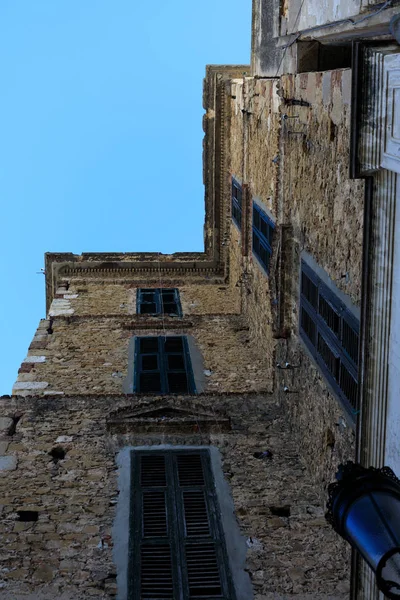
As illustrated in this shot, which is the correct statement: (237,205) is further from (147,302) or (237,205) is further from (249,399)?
(249,399)

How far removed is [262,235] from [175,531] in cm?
597

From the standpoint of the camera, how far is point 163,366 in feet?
41.2

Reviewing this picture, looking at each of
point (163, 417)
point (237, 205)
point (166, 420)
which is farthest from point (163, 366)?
point (237, 205)

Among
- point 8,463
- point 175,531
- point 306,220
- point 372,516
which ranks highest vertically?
point 306,220

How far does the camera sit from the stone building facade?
7.28 metres

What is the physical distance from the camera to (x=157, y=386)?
11930mm

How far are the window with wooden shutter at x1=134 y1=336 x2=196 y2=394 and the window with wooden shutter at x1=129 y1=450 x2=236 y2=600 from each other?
8.52ft

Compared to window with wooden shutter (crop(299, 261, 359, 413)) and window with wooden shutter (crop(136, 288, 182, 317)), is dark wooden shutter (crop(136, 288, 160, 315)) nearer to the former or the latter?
window with wooden shutter (crop(136, 288, 182, 317))

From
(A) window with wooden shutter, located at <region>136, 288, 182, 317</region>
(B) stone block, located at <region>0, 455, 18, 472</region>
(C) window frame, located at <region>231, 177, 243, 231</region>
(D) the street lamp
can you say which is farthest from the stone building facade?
(D) the street lamp

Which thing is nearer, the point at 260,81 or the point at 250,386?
the point at 250,386

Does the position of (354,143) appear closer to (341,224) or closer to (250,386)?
(341,224)

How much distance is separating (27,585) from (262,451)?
3.47m

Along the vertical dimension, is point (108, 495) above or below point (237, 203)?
below

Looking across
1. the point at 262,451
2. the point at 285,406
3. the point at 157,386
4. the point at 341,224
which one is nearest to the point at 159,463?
the point at 262,451
